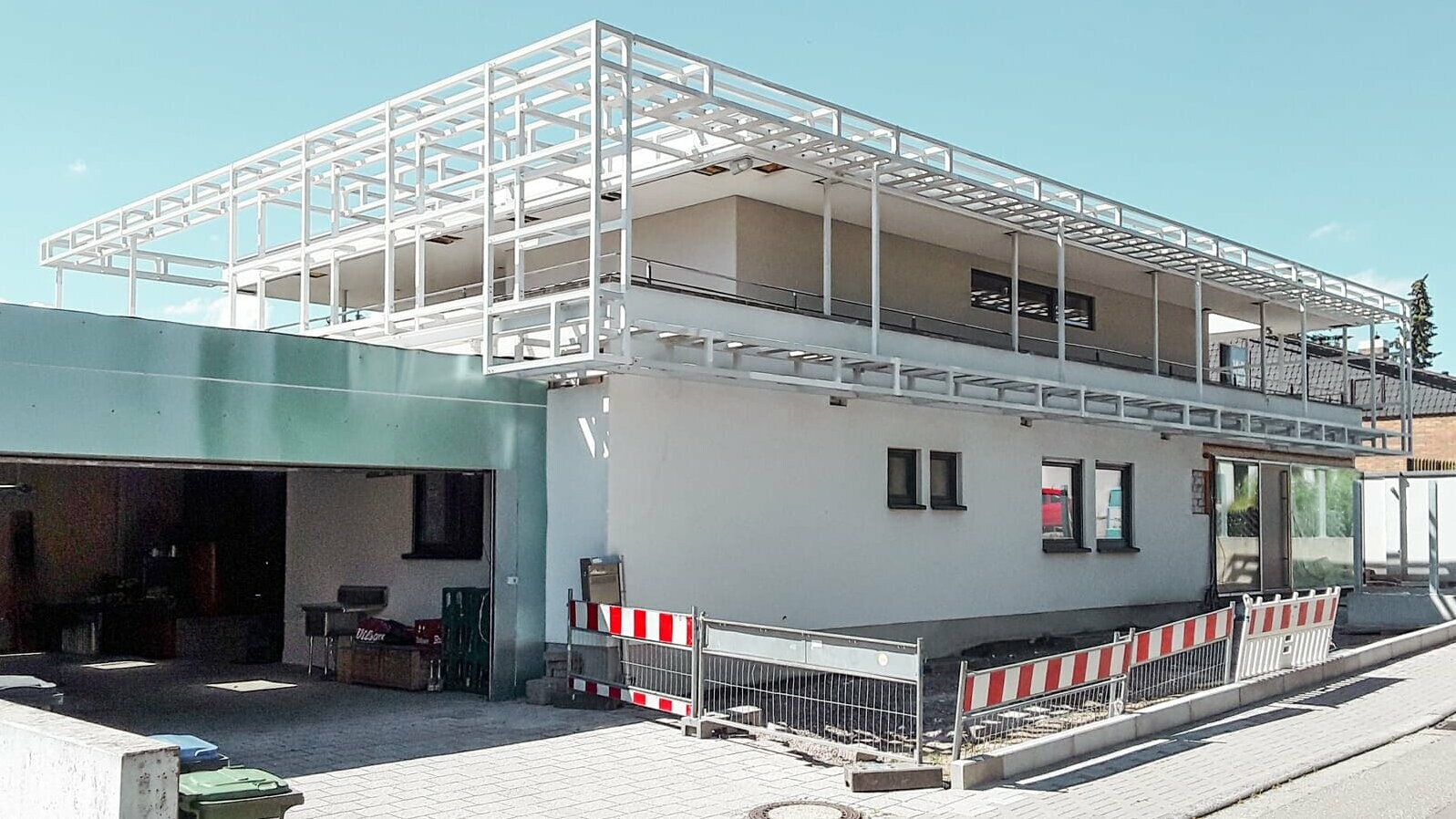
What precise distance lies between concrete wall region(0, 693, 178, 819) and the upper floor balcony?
19.0 ft

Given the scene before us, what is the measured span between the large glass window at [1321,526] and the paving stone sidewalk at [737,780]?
13.3m

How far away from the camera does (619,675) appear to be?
1247 centimetres

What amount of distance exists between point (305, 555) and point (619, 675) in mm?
5611

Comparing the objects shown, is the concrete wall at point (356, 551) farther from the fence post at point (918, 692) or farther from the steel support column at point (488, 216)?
the fence post at point (918, 692)

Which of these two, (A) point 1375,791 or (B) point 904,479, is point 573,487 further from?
(A) point 1375,791

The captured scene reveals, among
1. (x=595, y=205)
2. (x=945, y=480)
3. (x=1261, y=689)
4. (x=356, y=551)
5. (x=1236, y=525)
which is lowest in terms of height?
(x=1261, y=689)

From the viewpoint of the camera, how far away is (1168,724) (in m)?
11.5

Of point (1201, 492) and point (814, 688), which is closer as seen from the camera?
point (814, 688)

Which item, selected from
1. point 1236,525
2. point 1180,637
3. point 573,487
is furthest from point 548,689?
point 1236,525

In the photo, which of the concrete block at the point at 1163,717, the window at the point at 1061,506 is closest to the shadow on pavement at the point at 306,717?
the concrete block at the point at 1163,717

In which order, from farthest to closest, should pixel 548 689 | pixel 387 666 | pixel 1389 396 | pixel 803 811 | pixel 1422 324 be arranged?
1. pixel 1422 324
2. pixel 1389 396
3. pixel 387 666
4. pixel 548 689
5. pixel 803 811

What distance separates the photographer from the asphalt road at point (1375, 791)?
8.56 m

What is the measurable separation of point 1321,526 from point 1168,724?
15500 mm

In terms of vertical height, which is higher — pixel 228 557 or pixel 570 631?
pixel 228 557
